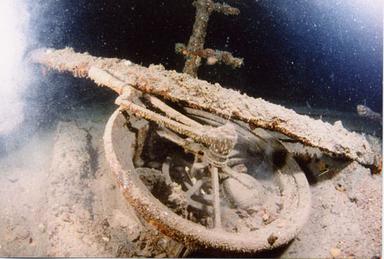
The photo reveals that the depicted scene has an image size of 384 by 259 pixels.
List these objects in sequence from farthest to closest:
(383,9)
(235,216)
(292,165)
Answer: (383,9)
(292,165)
(235,216)

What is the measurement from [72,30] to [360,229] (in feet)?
15.0

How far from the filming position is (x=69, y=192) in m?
3.01

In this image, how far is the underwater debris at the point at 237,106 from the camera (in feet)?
9.50

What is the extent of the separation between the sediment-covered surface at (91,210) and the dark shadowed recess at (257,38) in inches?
63.3

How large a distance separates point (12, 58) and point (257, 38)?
3627mm

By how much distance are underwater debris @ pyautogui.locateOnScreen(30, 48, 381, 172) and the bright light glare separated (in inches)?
52.5

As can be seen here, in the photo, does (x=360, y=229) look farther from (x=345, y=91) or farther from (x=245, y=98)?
(x=345, y=91)

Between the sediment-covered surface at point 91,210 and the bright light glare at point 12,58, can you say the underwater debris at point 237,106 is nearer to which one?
the sediment-covered surface at point 91,210

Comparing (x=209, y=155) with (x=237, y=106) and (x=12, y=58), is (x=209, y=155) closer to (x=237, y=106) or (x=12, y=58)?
(x=237, y=106)

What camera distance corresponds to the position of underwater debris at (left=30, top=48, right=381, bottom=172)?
2896 mm

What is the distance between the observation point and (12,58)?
404cm

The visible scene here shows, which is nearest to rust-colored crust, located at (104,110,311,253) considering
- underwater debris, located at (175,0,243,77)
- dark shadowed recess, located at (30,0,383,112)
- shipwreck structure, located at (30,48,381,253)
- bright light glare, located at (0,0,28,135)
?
shipwreck structure, located at (30,48,381,253)

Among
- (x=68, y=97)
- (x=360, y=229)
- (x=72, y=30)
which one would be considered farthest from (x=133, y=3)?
(x=360, y=229)

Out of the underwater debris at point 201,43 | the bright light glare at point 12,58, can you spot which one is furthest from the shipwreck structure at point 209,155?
the bright light glare at point 12,58
